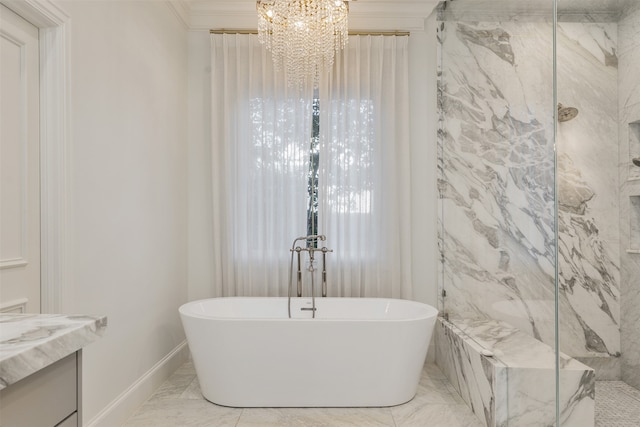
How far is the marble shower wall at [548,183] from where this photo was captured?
198 centimetres

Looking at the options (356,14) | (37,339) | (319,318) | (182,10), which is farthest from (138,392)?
(356,14)

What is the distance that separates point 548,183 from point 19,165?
2.26m

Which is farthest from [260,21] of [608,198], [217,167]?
[608,198]

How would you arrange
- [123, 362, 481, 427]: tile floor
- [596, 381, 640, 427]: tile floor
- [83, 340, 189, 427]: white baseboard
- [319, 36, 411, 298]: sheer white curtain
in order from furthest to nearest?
[319, 36, 411, 298]: sheer white curtain
[123, 362, 481, 427]: tile floor
[83, 340, 189, 427]: white baseboard
[596, 381, 640, 427]: tile floor

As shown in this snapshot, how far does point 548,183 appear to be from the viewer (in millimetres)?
1896

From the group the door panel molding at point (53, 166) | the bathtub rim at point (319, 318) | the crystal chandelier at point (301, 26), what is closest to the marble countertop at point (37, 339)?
the door panel molding at point (53, 166)

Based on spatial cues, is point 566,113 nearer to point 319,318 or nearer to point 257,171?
point 319,318

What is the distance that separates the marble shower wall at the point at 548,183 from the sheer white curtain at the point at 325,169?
83 centimetres

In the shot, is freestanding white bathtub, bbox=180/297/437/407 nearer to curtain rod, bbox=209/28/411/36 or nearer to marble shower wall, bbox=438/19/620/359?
marble shower wall, bbox=438/19/620/359

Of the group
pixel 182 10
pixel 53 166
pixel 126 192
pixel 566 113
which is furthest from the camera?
pixel 182 10

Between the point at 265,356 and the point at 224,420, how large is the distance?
0.41 metres

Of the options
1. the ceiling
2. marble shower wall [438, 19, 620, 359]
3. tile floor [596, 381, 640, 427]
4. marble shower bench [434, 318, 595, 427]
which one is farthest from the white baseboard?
the ceiling

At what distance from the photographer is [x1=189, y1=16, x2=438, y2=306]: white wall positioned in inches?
136

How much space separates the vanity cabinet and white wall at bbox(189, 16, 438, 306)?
2.66m
